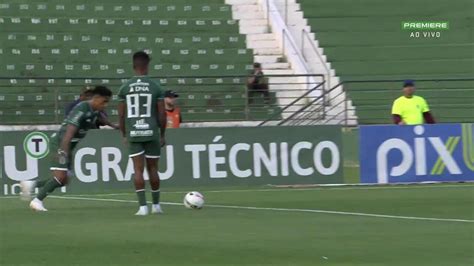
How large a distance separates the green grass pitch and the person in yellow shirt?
12.0 feet

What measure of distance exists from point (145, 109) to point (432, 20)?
20880 mm

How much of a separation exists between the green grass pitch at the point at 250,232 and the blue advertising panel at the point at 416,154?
9.49 ft

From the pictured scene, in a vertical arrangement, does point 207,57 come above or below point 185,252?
above

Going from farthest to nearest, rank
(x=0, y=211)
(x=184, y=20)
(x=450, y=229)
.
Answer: (x=184, y=20) → (x=0, y=211) → (x=450, y=229)

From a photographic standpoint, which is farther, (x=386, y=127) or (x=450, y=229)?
(x=386, y=127)

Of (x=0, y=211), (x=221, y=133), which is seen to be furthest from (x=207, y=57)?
(x=0, y=211)

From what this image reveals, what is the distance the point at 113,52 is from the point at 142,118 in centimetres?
1672

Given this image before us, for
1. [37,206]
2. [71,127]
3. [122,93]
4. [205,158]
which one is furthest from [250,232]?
[205,158]

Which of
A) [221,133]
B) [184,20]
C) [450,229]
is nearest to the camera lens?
[450,229]

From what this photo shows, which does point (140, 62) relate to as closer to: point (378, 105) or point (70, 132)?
point (70, 132)

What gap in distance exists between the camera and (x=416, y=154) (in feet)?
68.4

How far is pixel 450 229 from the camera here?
12.5m

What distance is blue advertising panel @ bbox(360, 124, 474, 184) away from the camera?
20.8 m

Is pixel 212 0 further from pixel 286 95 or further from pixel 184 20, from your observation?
pixel 286 95
